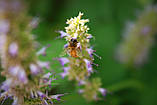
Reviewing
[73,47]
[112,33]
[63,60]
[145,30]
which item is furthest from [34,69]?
[112,33]

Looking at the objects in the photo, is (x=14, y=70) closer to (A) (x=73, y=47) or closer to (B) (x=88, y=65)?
(A) (x=73, y=47)

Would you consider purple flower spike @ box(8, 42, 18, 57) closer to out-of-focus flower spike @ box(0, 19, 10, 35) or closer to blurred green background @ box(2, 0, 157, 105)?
out-of-focus flower spike @ box(0, 19, 10, 35)

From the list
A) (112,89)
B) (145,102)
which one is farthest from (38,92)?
(145,102)

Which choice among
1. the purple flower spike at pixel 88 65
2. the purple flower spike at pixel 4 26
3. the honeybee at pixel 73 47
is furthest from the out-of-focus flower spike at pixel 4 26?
the purple flower spike at pixel 88 65

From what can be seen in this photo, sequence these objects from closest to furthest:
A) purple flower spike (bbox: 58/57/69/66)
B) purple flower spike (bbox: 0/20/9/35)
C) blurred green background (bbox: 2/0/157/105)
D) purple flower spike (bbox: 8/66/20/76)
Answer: purple flower spike (bbox: 0/20/9/35) → purple flower spike (bbox: 8/66/20/76) → purple flower spike (bbox: 58/57/69/66) → blurred green background (bbox: 2/0/157/105)

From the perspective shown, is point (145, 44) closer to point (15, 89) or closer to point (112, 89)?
point (112, 89)

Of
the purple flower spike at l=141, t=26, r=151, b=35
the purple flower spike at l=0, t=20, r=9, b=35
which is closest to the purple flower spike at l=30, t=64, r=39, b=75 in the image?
the purple flower spike at l=0, t=20, r=9, b=35

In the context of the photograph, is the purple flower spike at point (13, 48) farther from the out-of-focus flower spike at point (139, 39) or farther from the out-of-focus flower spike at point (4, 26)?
the out-of-focus flower spike at point (139, 39)

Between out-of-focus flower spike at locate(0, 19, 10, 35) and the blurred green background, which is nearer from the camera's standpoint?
out-of-focus flower spike at locate(0, 19, 10, 35)

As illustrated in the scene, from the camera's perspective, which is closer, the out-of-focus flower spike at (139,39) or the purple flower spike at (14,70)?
the purple flower spike at (14,70)
